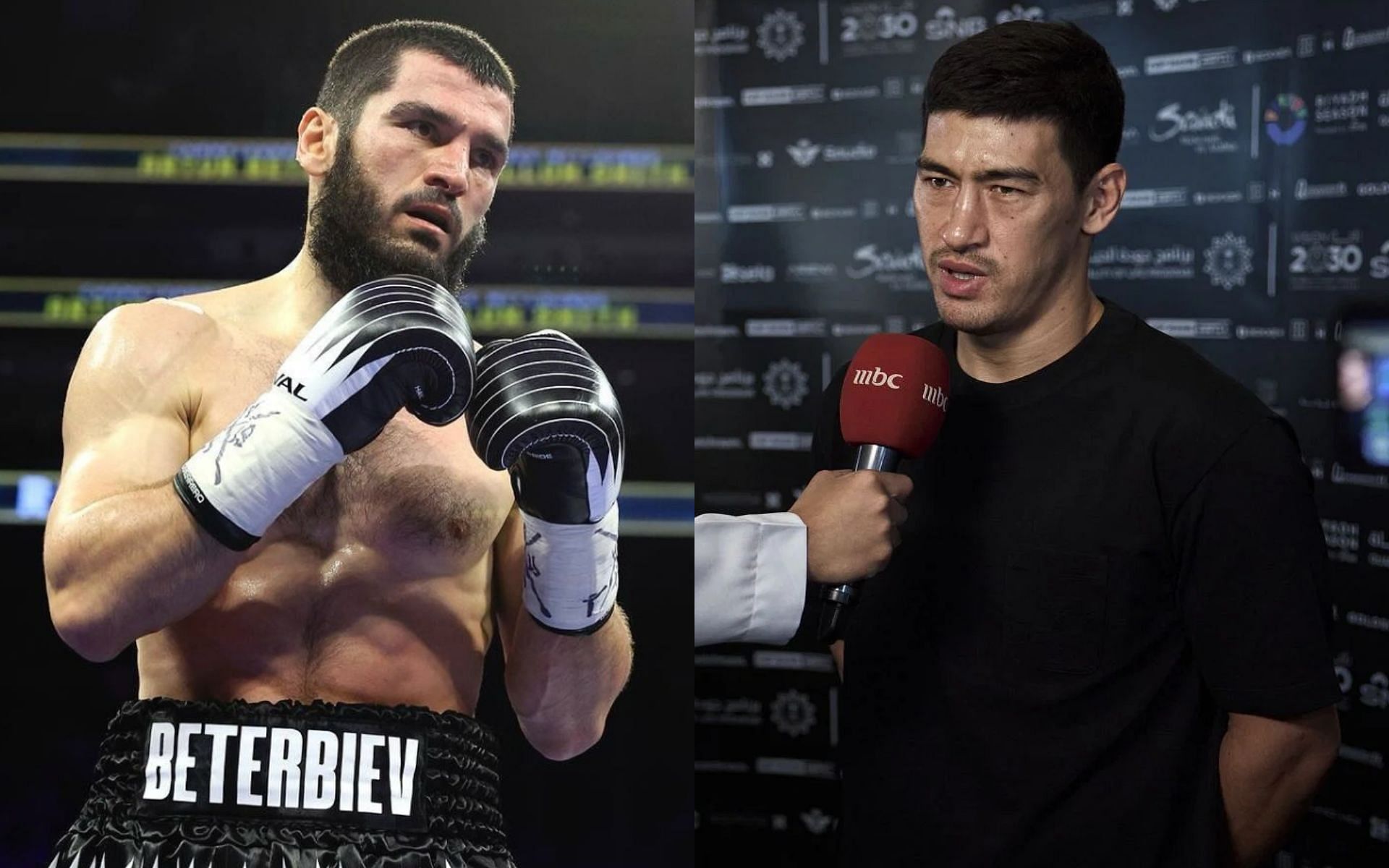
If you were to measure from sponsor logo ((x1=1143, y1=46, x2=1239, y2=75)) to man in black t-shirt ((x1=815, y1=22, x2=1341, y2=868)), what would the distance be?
2561 millimetres

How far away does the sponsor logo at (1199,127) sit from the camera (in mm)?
4078

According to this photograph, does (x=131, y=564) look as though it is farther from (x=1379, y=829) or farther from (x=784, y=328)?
(x=1379, y=829)

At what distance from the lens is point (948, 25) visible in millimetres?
4488

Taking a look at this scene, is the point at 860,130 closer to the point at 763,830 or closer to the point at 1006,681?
the point at 763,830

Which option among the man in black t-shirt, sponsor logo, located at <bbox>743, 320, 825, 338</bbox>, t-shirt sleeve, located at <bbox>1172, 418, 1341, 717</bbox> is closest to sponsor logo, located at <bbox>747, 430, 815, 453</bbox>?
sponsor logo, located at <bbox>743, 320, 825, 338</bbox>

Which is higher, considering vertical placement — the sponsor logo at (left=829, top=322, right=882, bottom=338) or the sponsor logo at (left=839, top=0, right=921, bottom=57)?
the sponsor logo at (left=839, top=0, right=921, bottom=57)

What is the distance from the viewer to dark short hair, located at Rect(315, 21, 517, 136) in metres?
1.55

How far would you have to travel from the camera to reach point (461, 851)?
1487mm

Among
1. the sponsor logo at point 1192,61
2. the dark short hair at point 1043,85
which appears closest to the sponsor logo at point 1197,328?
the sponsor logo at point 1192,61

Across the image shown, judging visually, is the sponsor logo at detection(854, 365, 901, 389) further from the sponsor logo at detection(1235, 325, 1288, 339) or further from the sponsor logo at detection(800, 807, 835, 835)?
the sponsor logo at detection(800, 807, 835, 835)

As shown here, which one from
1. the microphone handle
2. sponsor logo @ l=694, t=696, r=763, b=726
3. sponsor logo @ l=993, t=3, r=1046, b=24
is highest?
sponsor logo @ l=993, t=3, r=1046, b=24

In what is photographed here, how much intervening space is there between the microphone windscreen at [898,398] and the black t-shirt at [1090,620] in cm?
14

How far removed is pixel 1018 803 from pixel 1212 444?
1.87 ft

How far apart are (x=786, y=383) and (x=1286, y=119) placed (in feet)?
6.08
